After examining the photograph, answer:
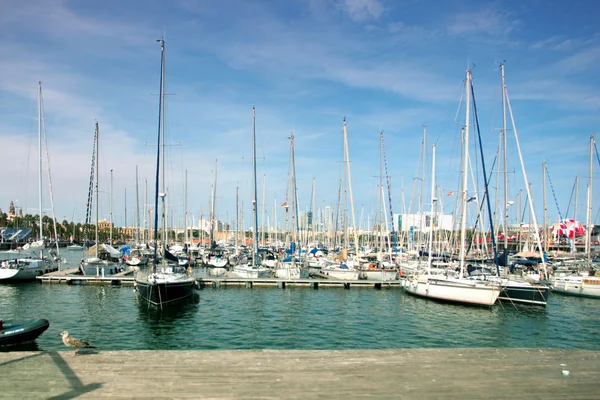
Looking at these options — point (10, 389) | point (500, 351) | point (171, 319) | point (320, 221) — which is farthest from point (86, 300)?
point (320, 221)

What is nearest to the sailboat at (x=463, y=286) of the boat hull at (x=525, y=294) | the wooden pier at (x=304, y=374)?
the boat hull at (x=525, y=294)

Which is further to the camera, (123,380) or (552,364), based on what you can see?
(552,364)

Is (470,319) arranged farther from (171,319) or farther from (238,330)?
(171,319)

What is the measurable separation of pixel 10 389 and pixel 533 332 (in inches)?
945

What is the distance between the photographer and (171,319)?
26.0m

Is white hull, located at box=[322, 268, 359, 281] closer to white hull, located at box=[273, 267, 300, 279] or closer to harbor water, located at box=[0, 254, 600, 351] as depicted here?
white hull, located at box=[273, 267, 300, 279]

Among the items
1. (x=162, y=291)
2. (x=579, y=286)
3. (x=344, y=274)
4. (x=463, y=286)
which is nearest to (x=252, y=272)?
(x=344, y=274)

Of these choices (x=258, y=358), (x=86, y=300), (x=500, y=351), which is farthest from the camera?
(x=86, y=300)

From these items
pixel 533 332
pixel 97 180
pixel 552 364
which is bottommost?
pixel 533 332

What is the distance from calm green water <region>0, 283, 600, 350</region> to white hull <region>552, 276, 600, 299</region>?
1139mm

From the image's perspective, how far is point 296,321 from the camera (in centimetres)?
2600

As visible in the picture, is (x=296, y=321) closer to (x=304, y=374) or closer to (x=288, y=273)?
(x=304, y=374)

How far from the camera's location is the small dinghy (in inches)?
650

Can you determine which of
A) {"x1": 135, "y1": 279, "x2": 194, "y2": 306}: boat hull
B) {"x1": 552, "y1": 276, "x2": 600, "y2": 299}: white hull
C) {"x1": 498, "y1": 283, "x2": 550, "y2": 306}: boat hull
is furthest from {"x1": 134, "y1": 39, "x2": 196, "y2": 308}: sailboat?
{"x1": 552, "y1": 276, "x2": 600, "y2": 299}: white hull
